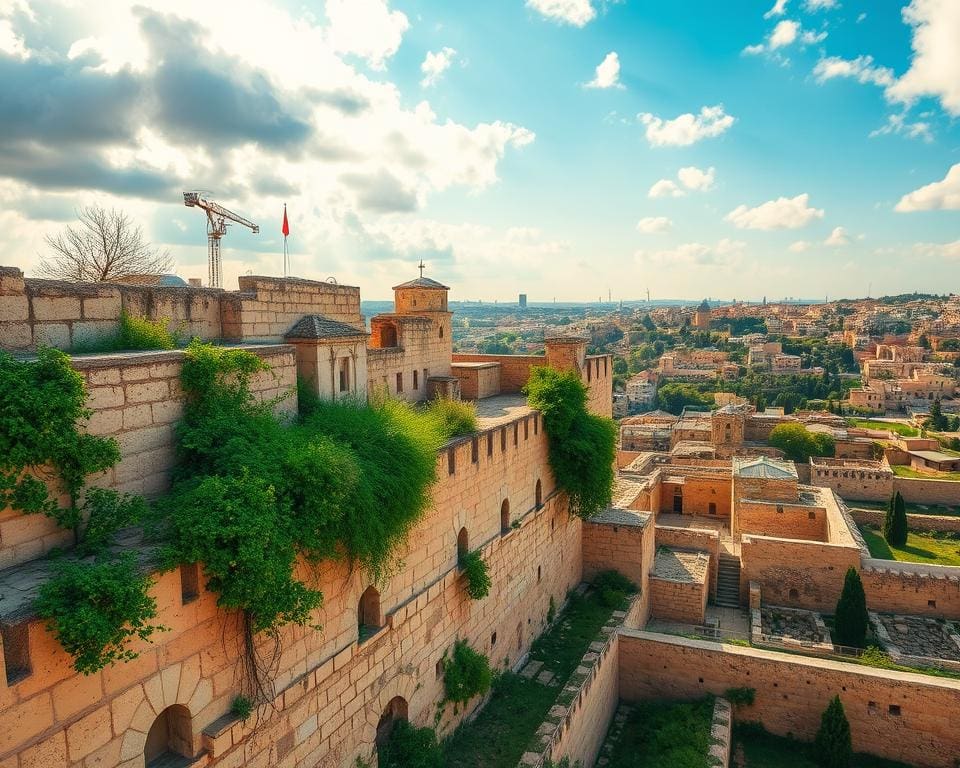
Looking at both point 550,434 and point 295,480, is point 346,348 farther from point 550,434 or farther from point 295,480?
point 550,434

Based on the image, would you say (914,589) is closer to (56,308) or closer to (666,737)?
(666,737)

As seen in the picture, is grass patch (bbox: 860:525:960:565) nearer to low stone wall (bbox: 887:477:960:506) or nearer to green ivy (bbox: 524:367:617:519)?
low stone wall (bbox: 887:477:960:506)

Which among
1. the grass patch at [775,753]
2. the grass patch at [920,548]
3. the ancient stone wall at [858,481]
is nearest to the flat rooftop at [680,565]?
the grass patch at [775,753]

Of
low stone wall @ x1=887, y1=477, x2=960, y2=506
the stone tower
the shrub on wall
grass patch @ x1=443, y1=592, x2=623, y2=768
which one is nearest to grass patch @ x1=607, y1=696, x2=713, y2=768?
grass patch @ x1=443, y1=592, x2=623, y2=768

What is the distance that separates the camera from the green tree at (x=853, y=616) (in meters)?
16.7

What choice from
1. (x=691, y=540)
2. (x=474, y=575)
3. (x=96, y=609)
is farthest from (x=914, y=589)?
(x=96, y=609)

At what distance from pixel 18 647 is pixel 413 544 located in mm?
5476

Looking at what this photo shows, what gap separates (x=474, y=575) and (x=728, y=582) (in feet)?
41.9

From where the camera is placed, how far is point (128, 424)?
6.32 m

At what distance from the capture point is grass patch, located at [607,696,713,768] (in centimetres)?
1180

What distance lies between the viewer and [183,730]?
19.3 ft

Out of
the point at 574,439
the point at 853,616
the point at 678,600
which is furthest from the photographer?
the point at 678,600

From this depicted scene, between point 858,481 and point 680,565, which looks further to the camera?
point 858,481

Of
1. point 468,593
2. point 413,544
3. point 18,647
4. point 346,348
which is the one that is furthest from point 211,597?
point 468,593
